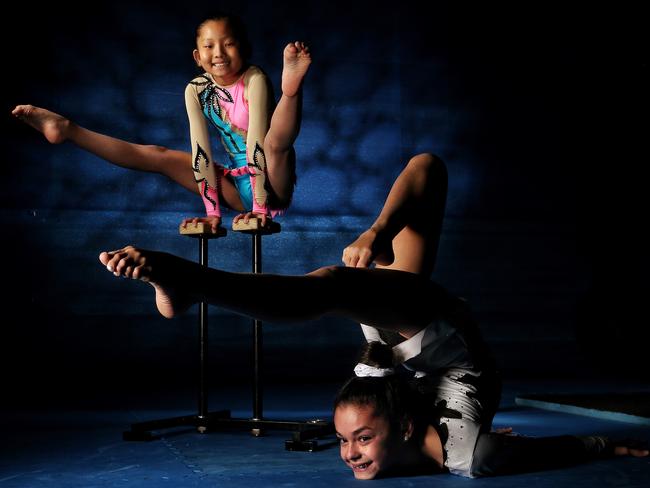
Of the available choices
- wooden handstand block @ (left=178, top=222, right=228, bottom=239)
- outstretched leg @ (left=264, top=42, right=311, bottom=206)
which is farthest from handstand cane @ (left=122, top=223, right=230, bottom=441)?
outstretched leg @ (left=264, top=42, right=311, bottom=206)

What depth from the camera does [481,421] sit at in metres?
2.28

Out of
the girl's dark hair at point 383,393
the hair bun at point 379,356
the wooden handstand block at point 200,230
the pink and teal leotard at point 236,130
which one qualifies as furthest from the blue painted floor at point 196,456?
the pink and teal leotard at point 236,130

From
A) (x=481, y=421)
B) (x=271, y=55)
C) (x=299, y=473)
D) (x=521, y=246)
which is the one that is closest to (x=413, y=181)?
(x=481, y=421)

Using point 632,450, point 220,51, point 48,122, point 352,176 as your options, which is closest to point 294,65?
point 220,51

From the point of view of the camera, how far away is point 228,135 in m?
3.16

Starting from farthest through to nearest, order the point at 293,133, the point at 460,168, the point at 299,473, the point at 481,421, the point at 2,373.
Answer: the point at 460,168 → the point at 2,373 → the point at 293,133 → the point at 299,473 → the point at 481,421

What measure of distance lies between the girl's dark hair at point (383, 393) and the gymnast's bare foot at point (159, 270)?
68 cm

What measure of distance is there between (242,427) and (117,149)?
3.49ft

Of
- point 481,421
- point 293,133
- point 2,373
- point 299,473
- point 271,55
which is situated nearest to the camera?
point 481,421

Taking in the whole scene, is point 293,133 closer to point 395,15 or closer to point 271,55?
point 271,55

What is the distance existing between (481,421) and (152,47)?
11.7ft

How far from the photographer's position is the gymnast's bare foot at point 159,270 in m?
1.57

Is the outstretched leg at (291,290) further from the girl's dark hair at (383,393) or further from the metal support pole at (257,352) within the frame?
the metal support pole at (257,352)

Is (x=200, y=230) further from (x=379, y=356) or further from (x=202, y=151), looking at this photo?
(x=379, y=356)
